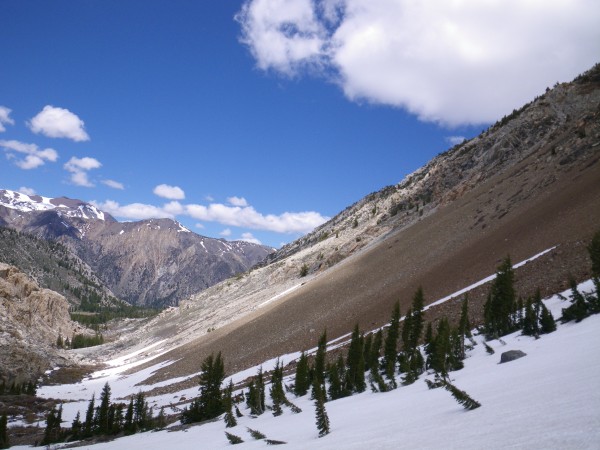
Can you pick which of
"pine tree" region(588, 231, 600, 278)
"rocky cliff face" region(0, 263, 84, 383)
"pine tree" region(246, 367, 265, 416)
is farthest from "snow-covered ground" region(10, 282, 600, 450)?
"rocky cliff face" region(0, 263, 84, 383)

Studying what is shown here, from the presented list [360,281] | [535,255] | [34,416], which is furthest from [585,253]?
[34,416]

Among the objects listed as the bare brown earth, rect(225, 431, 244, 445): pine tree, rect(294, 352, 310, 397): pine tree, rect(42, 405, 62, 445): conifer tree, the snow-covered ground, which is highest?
the bare brown earth

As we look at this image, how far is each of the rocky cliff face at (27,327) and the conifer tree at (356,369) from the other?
69607 millimetres

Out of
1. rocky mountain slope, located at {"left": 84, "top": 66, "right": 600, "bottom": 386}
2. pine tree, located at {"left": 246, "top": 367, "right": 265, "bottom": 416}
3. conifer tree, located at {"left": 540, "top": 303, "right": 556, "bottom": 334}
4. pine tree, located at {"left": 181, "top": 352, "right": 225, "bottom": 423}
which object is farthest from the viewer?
rocky mountain slope, located at {"left": 84, "top": 66, "right": 600, "bottom": 386}

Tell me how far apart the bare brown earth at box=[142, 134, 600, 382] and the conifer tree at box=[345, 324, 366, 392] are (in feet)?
31.0

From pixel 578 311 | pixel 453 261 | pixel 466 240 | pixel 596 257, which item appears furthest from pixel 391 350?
pixel 466 240

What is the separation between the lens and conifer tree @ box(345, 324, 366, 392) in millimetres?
24109

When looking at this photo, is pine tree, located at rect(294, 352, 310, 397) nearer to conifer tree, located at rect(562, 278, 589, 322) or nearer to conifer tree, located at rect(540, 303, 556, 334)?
conifer tree, located at rect(540, 303, 556, 334)

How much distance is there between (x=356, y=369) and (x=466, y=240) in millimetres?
33217

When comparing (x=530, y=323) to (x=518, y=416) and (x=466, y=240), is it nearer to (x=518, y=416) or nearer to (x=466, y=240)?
(x=518, y=416)

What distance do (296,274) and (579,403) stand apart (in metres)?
96.8

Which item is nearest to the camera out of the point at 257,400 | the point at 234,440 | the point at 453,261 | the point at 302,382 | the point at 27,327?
the point at 234,440

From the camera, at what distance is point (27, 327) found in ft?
356

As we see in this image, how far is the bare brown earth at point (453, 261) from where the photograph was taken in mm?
33125
